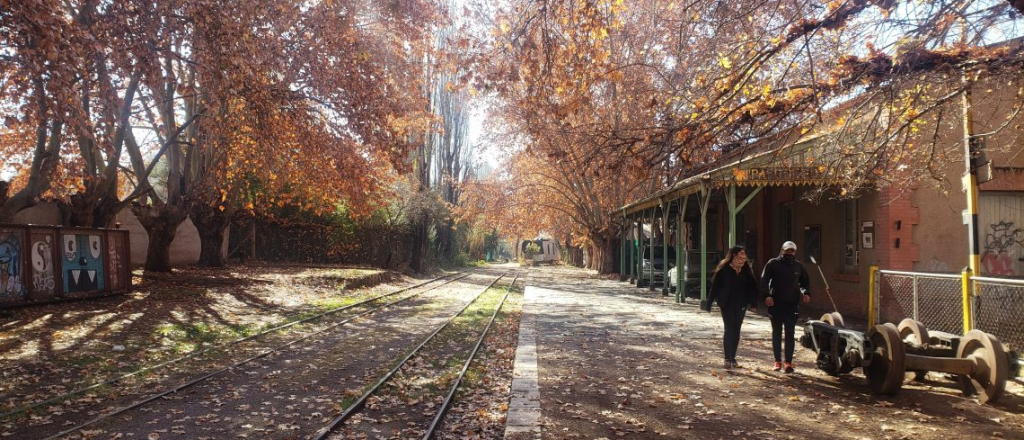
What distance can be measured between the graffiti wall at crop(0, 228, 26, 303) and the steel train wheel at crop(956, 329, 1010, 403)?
13.7m

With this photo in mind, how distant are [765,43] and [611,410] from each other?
471cm

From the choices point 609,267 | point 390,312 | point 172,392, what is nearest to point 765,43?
point 172,392

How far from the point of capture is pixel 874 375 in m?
6.89

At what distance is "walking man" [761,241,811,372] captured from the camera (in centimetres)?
798

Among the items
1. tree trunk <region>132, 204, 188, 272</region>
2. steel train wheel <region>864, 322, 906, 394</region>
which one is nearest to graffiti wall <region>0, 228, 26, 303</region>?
tree trunk <region>132, 204, 188, 272</region>

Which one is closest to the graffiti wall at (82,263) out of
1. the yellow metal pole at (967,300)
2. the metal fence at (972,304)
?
the metal fence at (972,304)

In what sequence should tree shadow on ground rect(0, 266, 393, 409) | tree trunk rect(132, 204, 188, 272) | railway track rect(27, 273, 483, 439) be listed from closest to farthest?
1. railway track rect(27, 273, 483, 439)
2. tree shadow on ground rect(0, 266, 393, 409)
3. tree trunk rect(132, 204, 188, 272)

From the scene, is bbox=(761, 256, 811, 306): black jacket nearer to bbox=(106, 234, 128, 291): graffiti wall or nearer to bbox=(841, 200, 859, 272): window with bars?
bbox=(841, 200, 859, 272): window with bars

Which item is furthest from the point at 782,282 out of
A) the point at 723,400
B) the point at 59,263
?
the point at 59,263

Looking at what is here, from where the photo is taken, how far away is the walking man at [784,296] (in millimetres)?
7977

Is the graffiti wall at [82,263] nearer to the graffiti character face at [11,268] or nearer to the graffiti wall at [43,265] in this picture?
the graffiti wall at [43,265]

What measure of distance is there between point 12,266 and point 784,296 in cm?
1214

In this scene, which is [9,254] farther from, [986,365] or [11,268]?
[986,365]

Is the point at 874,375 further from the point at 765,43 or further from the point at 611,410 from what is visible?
the point at 765,43
